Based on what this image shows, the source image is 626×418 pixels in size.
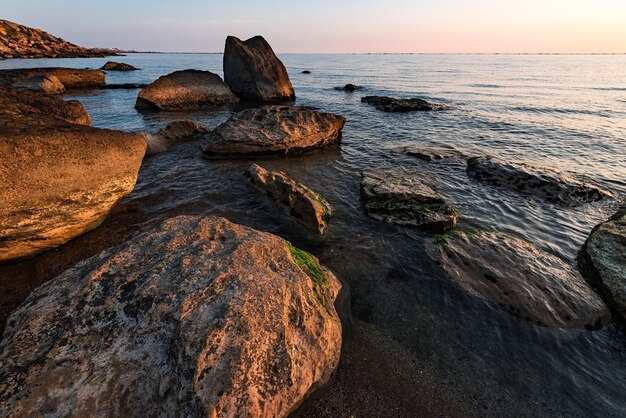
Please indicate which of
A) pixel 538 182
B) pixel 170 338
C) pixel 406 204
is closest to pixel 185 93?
pixel 406 204

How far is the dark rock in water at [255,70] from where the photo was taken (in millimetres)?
28719

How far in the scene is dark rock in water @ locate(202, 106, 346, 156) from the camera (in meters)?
13.5

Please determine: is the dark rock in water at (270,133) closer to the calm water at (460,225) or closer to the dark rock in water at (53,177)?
the calm water at (460,225)

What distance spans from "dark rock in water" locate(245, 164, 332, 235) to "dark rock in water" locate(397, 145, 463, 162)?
7.73 meters

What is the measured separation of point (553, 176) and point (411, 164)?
5349 mm

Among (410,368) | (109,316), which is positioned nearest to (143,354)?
(109,316)

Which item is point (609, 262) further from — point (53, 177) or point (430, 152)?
point (53, 177)

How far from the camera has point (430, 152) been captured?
15344 millimetres

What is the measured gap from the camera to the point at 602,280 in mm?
6211

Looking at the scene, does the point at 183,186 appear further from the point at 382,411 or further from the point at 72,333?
the point at 382,411

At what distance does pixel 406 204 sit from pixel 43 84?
37031 mm

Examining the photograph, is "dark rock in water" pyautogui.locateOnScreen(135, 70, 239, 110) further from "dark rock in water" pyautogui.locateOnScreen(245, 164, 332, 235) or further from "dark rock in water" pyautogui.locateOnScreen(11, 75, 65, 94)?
"dark rock in water" pyautogui.locateOnScreen(245, 164, 332, 235)

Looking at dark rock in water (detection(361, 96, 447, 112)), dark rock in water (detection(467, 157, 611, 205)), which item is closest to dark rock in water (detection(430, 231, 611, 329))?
dark rock in water (detection(467, 157, 611, 205))

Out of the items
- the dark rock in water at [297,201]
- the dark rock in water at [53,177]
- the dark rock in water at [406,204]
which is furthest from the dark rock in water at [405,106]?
the dark rock in water at [53,177]
